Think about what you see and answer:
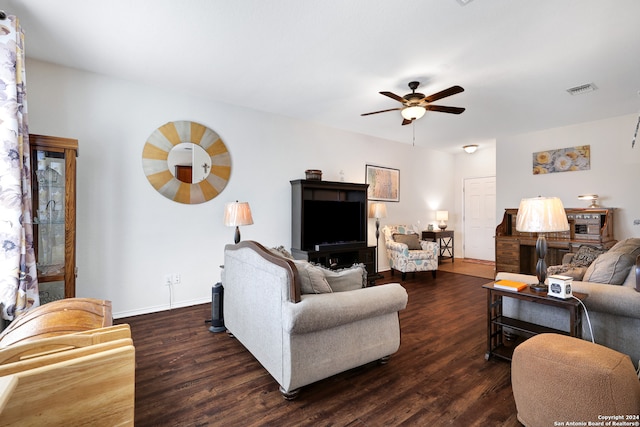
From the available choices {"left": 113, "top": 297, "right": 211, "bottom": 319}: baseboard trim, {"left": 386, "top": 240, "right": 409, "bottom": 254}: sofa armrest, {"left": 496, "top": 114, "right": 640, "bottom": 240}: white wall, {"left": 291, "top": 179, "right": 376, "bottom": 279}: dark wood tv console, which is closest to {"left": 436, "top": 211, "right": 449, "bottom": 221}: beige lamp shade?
{"left": 496, "top": 114, "right": 640, "bottom": 240}: white wall

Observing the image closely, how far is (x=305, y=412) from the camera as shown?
1.72 meters

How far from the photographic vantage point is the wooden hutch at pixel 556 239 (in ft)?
14.4

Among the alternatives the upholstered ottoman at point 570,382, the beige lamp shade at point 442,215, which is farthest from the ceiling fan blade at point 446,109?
the beige lamp shade at point 442,215

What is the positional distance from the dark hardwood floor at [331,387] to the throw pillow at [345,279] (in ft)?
2.10

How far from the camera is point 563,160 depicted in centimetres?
507

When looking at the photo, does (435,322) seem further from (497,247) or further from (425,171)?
(425,171)

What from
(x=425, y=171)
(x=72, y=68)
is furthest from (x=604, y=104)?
(x=72, y=68)

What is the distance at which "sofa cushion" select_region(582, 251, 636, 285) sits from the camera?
220 cm

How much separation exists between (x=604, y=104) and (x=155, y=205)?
19.8ft

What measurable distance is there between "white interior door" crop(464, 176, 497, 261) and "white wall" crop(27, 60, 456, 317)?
4.64 m

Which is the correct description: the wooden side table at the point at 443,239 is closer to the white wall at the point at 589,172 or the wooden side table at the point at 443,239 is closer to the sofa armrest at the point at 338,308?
the white wall at the point at 589,172

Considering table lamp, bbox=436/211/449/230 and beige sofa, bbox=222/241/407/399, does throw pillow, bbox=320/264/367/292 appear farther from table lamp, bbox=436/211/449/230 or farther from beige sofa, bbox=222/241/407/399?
table lamp, bbox=436/211/449/230

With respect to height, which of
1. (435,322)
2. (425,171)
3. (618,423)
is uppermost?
(425,171)

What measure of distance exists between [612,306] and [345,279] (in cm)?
186
